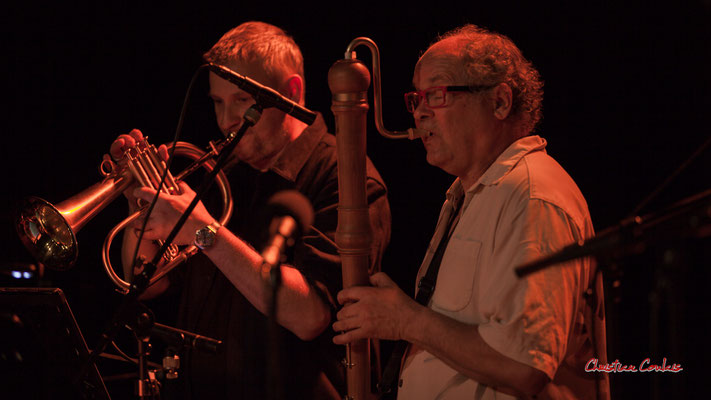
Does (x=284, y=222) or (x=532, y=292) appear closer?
(x=284, y=222)

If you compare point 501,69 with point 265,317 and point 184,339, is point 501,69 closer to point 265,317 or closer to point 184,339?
point 265,317

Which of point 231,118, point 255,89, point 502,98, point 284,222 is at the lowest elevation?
point 284,222

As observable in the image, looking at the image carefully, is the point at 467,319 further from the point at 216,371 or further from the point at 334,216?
the point at 216,371

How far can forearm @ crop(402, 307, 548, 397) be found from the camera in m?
1.86

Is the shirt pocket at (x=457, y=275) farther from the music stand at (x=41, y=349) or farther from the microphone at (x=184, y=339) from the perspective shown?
the music stand at (x=41, y=349)

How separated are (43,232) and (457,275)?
70.4 inches

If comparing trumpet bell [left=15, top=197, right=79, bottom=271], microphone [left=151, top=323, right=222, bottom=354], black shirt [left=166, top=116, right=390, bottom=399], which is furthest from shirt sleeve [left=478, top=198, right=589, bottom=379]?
trumpet bell [left=15, top=197, right=79, bottom=271]

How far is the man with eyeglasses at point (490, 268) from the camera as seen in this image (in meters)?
1.87

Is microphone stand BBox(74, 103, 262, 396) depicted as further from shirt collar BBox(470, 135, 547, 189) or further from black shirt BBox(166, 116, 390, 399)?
shirt collar BBox(470, 135, 547, 189)

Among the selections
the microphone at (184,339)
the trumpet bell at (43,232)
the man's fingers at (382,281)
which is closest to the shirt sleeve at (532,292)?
the man's fingers at (382,281)

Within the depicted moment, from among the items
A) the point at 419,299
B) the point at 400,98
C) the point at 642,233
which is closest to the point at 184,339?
the point at 419,299

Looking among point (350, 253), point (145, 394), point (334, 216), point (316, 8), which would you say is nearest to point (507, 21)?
point (316, 8)

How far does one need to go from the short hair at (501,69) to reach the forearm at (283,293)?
1.00 metres

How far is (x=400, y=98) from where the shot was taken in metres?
3.73
